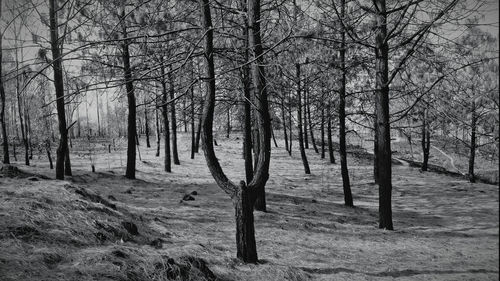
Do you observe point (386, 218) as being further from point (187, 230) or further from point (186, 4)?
point (186, 4)

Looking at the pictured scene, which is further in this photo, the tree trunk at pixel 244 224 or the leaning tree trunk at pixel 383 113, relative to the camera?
the leaning tree trunk at pixel 383 113

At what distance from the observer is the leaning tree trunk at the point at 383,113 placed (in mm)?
7520

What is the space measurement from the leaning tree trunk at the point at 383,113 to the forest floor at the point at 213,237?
0.80 m

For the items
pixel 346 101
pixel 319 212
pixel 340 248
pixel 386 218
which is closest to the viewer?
pixel 340 248

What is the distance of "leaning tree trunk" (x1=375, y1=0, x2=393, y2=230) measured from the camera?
752 centimetres

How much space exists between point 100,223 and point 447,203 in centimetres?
1339

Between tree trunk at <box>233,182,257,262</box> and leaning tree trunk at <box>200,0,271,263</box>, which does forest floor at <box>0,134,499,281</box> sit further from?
leaning tree trunk at <box>200,0,271,263</box>

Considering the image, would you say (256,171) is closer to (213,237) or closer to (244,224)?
(244,224)

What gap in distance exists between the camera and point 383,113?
7973mm

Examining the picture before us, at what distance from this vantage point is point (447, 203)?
42.9 feet

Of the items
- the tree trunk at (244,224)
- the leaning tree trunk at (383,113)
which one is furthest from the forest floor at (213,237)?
the leaning tree trunk at (383,113)

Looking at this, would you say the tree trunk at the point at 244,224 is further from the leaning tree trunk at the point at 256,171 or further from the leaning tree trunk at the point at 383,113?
the leaning tree trunk at the point at 383,113

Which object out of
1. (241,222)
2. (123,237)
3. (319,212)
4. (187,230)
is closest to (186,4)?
(241,222)

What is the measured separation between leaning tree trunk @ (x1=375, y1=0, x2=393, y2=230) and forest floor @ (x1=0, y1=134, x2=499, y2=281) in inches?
31.4
